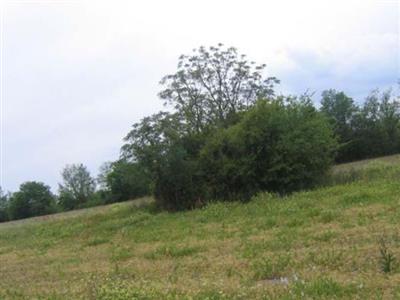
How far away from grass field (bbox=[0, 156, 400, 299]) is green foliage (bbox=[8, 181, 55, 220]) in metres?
43.1

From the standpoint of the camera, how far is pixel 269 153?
25.1 metres

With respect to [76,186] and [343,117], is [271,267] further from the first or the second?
[76,186]

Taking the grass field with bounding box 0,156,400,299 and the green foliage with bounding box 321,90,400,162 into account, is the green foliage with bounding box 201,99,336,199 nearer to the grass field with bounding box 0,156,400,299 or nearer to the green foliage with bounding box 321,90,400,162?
the grass field with bounding box 0,156,400,299

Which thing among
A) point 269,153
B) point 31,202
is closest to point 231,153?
point 269,153

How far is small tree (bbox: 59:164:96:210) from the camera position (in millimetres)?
70312

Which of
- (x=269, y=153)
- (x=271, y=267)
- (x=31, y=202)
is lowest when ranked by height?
(x=271, y=267)

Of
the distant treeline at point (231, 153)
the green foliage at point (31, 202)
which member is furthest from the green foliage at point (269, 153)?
the green foliage at point (31, 202)

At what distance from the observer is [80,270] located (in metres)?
11.9

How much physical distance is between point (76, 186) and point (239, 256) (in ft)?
216

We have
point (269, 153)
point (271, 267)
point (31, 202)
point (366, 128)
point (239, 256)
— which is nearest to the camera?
point (271, 267)

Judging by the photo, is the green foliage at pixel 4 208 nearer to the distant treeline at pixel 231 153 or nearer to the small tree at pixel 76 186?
the small tree at pixel 76 186

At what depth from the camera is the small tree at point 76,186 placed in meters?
70.3

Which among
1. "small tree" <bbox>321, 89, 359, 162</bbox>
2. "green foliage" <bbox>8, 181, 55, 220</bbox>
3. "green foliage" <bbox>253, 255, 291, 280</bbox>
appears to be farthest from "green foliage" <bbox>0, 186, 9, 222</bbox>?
"green foliage" <bbox>253, 255, 291, 280</bbox>

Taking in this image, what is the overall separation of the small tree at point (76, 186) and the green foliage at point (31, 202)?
4059 mm
